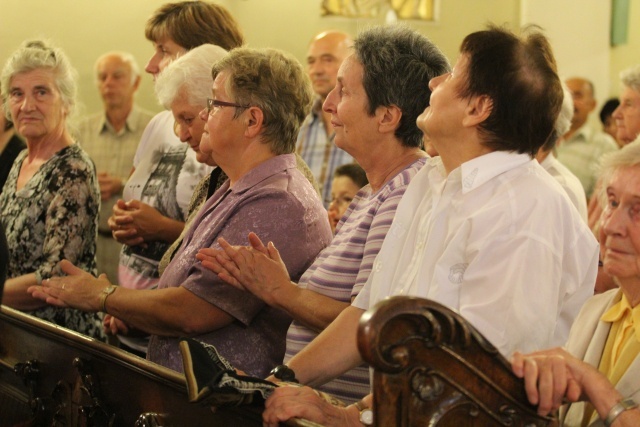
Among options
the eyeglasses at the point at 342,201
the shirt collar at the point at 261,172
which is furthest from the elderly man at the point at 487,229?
the eyeglasses at the point at 342,201

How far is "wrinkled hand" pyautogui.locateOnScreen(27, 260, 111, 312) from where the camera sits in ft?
10.2

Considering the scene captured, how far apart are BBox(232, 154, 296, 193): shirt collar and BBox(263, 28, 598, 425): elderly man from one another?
66 centimetres

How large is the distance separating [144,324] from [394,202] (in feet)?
2.92

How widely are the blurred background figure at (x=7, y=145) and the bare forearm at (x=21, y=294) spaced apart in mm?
1228

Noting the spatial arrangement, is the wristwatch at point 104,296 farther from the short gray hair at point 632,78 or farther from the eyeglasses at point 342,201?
the short gray hair at point 632,78

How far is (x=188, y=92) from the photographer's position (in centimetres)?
345

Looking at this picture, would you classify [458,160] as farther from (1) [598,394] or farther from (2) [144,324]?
(2) [144,324]

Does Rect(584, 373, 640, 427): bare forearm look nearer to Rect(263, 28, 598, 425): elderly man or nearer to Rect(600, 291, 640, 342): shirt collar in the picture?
Rect(263, 28, 598, 425): elderly man

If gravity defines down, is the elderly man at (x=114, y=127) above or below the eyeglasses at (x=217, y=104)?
below

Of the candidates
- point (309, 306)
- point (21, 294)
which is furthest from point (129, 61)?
point (309, 306)

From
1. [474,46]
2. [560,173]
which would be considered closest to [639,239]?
[474,46]

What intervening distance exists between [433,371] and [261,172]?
4.35 ft

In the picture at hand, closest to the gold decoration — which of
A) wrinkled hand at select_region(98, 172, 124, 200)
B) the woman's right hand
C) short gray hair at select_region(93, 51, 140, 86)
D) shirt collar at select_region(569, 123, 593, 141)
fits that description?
short gray hair at select_region(93, 51, 140, 86)

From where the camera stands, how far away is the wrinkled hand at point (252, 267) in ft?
8.75
